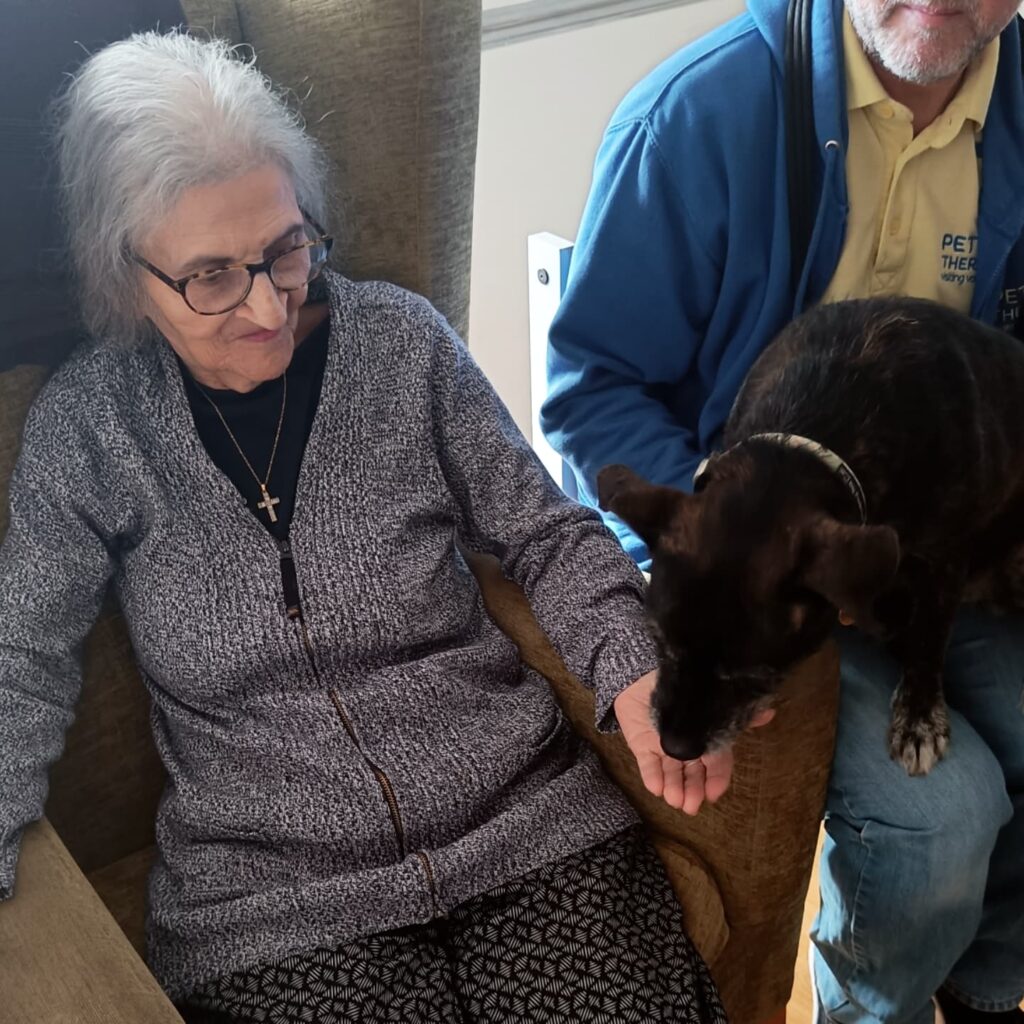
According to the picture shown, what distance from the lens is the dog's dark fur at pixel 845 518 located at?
3.30ft

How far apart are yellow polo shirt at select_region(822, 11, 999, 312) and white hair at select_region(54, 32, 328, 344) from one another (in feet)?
2.38

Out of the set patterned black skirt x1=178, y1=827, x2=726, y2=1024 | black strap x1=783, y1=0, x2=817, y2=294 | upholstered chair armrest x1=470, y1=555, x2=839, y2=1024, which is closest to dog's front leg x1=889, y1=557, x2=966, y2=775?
upholstered chair armrest x1=470, y1=555, x2=839, y2=1024

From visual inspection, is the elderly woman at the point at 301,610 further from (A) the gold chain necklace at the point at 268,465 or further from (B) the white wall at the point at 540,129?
(B) the white wall at the point at 540,129

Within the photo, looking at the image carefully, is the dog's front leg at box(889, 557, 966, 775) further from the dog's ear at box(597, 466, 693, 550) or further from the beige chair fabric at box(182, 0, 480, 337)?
the beige chair fabric at box(182, 0, 480, 337)

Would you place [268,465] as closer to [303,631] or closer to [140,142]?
[303,631]

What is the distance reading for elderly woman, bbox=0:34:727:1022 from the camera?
1.09 m

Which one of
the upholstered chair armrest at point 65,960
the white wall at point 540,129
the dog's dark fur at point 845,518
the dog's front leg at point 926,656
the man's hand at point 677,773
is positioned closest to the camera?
the upholstered chair armrest at point 65,960

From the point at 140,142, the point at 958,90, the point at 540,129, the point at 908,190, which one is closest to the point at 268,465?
the point at 140,142

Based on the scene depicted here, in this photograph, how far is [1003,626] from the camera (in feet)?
4.52

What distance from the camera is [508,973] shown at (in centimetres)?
106

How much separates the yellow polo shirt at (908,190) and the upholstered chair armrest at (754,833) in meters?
0.61

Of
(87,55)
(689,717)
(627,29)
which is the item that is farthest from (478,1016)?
(627,29)

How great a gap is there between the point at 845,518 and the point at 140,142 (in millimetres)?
827

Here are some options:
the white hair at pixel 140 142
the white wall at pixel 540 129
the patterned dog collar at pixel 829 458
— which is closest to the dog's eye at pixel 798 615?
the patterned dog collar at pixel 829 458
